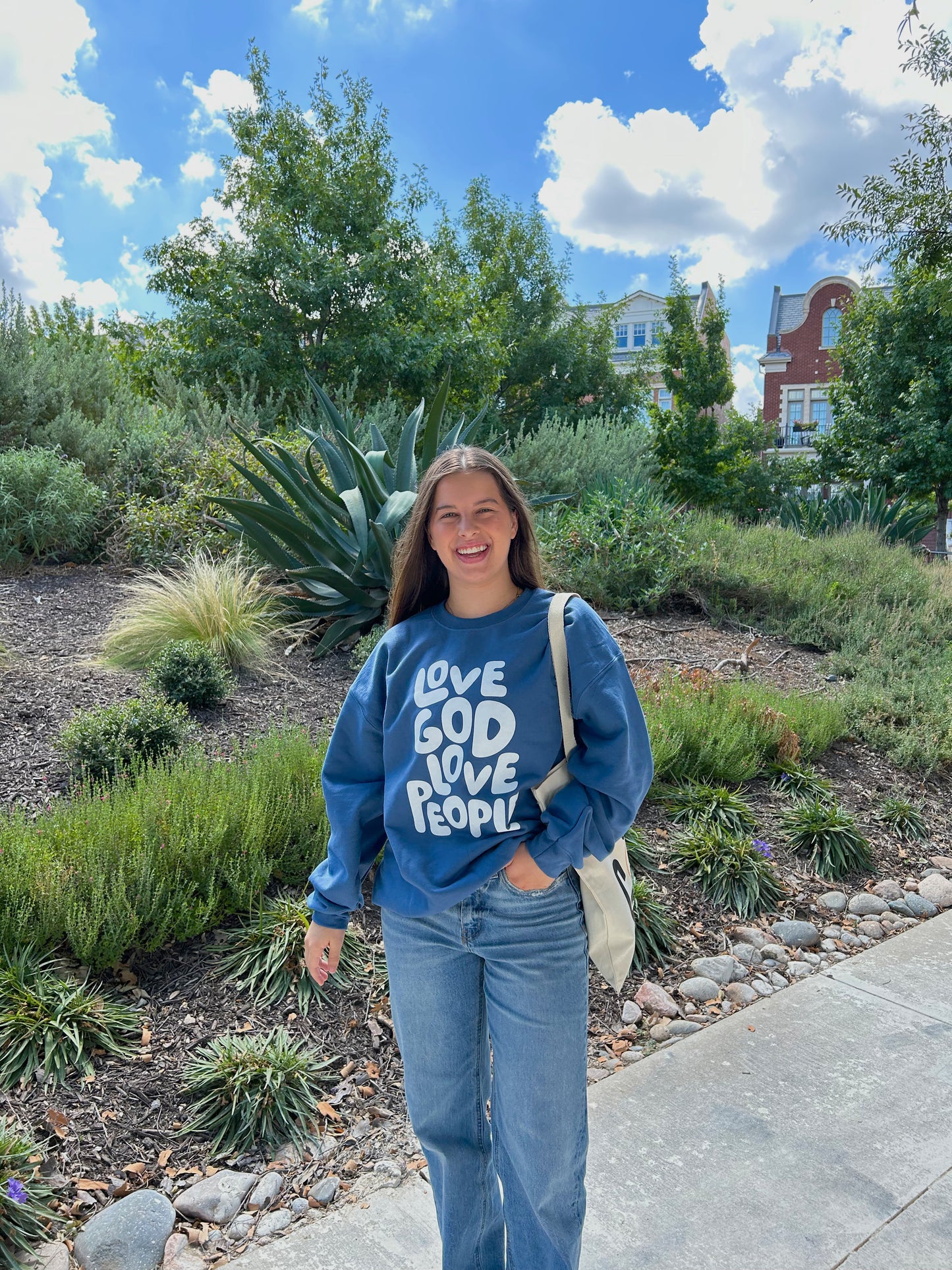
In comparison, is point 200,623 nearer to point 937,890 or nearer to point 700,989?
point 700,989

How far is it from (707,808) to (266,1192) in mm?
2925

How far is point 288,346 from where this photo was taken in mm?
14211

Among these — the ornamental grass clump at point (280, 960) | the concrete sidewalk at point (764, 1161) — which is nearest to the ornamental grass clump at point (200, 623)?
the ornamental grass clump at point (280, 960)

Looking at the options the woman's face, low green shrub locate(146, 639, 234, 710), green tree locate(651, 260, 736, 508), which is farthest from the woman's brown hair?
green tree locate(651, 260, 736, 508)

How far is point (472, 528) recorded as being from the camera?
1822 millimetres

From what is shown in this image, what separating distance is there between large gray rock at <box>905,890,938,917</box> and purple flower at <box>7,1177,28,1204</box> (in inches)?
153

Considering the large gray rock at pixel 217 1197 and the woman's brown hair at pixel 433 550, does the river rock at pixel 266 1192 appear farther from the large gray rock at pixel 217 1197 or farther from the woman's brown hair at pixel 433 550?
the woman's brown hair at pixel 433 550

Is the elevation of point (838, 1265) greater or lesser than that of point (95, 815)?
lesser

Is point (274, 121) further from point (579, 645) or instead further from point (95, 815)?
point (579, 645)

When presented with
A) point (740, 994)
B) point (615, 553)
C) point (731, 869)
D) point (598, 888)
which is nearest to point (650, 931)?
point (740, 994)

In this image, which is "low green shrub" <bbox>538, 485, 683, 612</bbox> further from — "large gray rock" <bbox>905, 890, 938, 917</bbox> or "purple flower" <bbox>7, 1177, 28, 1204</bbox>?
"purple flower" <bbox>7, 1177, 28, 1204</bbox>

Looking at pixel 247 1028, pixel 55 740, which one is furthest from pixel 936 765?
pixel 55 740

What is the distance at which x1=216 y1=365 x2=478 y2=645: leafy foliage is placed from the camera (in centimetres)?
612

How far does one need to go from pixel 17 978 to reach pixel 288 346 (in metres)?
12.8
